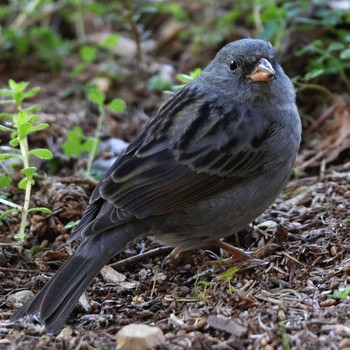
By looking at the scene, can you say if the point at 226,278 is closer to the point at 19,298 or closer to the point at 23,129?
the point at 19,298

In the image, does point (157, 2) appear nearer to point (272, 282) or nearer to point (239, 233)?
point (239, 233)

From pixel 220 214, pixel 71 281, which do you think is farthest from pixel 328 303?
pixel 71 281

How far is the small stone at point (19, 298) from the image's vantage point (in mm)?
4164

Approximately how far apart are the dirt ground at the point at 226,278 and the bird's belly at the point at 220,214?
0.21 metres

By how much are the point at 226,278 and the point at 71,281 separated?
0.82m

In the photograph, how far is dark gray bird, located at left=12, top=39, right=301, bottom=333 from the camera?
423cm

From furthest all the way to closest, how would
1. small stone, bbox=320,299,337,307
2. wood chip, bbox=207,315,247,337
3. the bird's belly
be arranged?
1. the bird's belly
2. small stone, bbox=320,299,337,307
3. wood chip, bbox=207,315,247,337

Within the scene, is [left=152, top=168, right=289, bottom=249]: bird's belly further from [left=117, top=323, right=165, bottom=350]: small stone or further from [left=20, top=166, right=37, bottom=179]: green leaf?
[left=117, top=323, right=165, bottom=350]: small stone

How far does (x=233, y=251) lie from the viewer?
14.7 feet


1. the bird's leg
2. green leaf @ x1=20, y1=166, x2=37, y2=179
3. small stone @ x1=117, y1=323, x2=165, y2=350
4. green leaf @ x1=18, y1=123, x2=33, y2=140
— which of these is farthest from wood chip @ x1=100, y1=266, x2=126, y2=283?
small stone @ x1=117, y1=323, x2=165, y2=350

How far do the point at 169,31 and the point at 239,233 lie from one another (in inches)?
150

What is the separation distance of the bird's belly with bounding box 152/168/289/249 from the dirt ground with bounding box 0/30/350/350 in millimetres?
207

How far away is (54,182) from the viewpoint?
526 cm

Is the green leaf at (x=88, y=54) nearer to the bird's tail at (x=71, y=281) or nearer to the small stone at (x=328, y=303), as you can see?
the bird's tail at (x=71, y=281)
